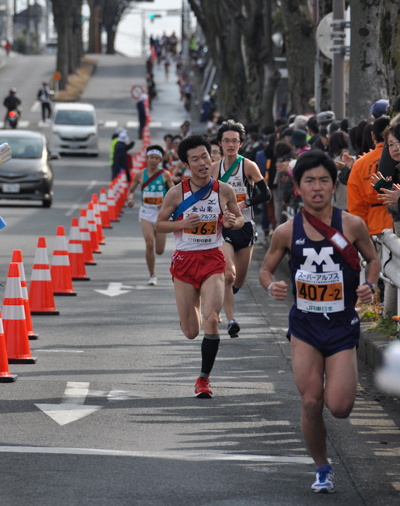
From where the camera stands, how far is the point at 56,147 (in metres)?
43.0

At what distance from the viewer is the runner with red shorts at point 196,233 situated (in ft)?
26.3

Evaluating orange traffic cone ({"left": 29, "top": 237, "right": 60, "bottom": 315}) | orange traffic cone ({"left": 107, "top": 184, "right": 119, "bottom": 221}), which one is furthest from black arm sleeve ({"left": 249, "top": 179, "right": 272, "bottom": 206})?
orange traffic cone ({"left": 107, "top": 184, "right": 119, "bottom": 221})

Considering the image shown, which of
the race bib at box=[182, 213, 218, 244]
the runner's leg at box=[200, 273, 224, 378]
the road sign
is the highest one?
the road sign

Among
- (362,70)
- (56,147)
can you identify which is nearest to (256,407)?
(362,70)

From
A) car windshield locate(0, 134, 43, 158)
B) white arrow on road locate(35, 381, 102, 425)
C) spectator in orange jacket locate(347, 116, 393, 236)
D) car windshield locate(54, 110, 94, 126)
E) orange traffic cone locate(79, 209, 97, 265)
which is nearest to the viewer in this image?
white arrow on road locate(35, 381, 102, 425)

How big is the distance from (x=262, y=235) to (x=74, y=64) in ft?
190

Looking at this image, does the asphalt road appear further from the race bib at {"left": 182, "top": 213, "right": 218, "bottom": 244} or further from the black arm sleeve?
the black arm sleeve

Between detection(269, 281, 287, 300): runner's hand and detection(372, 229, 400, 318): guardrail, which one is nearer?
detection(269, 281, 287, 300): runner's hand

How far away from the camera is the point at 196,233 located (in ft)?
26.5

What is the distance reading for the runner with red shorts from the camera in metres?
Result: 8.03

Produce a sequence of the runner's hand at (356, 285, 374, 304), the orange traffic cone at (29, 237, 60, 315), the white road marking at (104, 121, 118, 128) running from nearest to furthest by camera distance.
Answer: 1. the runner's hand at (356, 285, 374, 304)
2. the orange traffic cone at (29, 237, 60, 315)
3. the white road marking at (104, 121, 118, 128)

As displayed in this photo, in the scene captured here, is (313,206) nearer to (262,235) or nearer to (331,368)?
(331,368)

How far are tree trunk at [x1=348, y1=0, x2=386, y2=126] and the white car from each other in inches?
1127

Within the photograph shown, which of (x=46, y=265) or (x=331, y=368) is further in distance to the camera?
(x=46, y=265)
